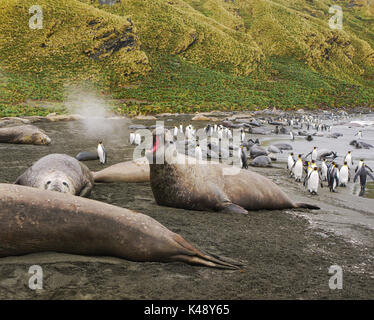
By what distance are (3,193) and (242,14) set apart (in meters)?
131

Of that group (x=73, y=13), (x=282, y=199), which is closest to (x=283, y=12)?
(x=73, y=13)

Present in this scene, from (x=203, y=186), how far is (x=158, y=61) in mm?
62376

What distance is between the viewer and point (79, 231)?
2.97 metres

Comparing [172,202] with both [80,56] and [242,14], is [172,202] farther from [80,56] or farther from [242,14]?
[242,14]

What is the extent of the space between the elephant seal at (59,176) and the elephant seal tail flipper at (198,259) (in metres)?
2.20

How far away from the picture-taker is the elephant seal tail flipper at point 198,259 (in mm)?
3152

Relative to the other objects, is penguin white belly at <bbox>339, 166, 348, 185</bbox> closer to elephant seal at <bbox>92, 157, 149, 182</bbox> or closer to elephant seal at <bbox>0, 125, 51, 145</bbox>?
elephant seal at <bbox>92, 157, 149, 182</bbox>

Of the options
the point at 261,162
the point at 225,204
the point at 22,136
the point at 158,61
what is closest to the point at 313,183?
the point at 261,162

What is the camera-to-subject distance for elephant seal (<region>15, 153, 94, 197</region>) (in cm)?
476

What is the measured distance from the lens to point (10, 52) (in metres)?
48.0

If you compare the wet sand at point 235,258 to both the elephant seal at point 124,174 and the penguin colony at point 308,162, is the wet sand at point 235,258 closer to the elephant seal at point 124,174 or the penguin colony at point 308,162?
the elephant seal at point 124,174

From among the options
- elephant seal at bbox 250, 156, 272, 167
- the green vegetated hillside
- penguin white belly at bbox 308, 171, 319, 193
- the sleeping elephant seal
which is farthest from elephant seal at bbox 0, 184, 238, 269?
the green vegetated hillside

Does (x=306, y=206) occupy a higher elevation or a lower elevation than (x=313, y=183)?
lower

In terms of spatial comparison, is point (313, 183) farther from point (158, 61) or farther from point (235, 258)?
point (158, 61)
